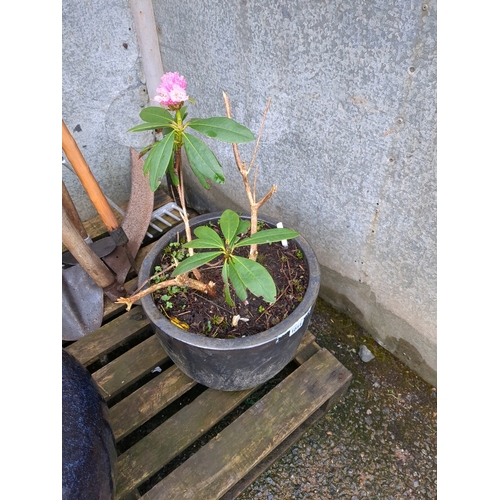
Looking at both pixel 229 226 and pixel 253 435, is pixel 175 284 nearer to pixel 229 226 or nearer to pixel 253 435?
pixel 229 226

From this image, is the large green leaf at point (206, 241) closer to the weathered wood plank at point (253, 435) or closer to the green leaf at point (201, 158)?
the green leaf at point (201, 158)

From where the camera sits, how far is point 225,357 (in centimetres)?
119

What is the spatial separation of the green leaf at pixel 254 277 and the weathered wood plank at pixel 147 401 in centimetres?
59

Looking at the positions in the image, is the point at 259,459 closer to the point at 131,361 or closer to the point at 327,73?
the point at 131,361

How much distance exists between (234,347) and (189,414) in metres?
0.39

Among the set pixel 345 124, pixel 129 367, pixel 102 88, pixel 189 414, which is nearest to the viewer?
pixel 345 124

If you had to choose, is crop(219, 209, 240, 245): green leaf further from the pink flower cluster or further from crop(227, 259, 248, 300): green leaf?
the pink flower cluster

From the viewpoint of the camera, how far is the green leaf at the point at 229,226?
3.75 feet

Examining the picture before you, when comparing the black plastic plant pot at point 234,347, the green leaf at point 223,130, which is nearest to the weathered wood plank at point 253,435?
the black plastic plant pot at point 234,347

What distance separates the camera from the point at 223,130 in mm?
1005

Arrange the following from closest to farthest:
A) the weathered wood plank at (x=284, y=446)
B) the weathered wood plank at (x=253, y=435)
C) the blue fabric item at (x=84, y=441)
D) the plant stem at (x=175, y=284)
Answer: the blue fabric item at (x=84, y=441), the plant stem at (x=175, y=284), the weathered wood plank at (x=253, y=435), the weathered wood plank at (x=284, y=446)

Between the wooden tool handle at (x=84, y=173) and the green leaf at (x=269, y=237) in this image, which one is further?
the wooden tool handle at (x=84, y=173)

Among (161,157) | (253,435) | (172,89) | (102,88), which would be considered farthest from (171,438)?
(102,88)

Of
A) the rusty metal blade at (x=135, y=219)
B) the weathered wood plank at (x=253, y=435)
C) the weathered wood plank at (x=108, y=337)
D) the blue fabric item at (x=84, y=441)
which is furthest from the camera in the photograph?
the rusty metal blade at (x=135, y=219)
